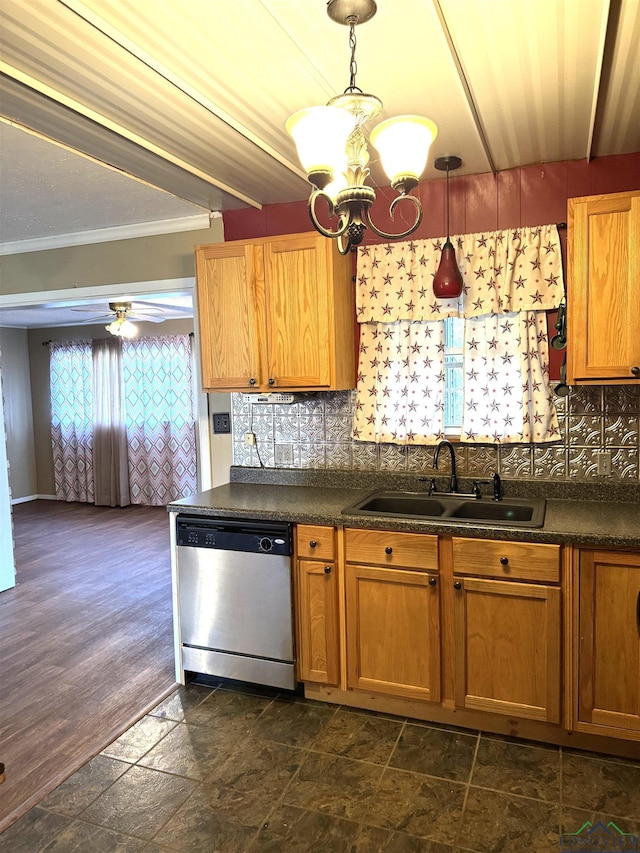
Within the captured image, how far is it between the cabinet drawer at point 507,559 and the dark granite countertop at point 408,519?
0.03m

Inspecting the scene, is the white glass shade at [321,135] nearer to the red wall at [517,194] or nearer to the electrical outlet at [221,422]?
the red wall at [517,194]

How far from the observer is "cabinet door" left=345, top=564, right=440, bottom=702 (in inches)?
96.7

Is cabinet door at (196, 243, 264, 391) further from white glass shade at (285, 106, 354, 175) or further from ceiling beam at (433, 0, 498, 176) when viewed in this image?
white glass shade at (285, 106, 354, 175)

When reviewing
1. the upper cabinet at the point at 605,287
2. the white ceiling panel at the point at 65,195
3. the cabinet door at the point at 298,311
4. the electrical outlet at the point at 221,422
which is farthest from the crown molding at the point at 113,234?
the upper cabinet at the point at 605,287

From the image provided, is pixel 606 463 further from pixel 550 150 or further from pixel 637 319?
pixel 550 150

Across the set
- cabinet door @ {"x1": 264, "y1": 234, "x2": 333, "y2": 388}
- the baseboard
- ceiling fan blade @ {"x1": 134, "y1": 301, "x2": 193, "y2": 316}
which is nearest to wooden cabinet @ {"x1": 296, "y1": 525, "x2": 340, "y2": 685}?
cabinet door @ {"x1": 264, "y1": 234, "x2": 333, "y2": 388}

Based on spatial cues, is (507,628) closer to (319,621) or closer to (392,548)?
(392,548)

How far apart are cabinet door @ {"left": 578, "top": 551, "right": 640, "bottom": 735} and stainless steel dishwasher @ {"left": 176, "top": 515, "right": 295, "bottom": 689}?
1190mm

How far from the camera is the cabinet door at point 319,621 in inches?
103

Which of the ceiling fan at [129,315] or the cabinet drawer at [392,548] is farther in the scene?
the ceiling fan at [129,315]

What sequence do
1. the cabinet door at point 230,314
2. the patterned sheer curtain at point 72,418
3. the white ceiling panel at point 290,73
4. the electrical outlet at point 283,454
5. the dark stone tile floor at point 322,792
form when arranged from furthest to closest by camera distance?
the patterned sheer curtain at point 72,418 < the electrical outlet at point 283,454 < the cabinet door at point 230,314 < the dark stone tile floor at point 322,792 < the white ceiling panel at point 290,73

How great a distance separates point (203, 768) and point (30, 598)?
2474 mm

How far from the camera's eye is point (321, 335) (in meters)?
2.85

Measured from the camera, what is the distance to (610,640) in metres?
2.22
